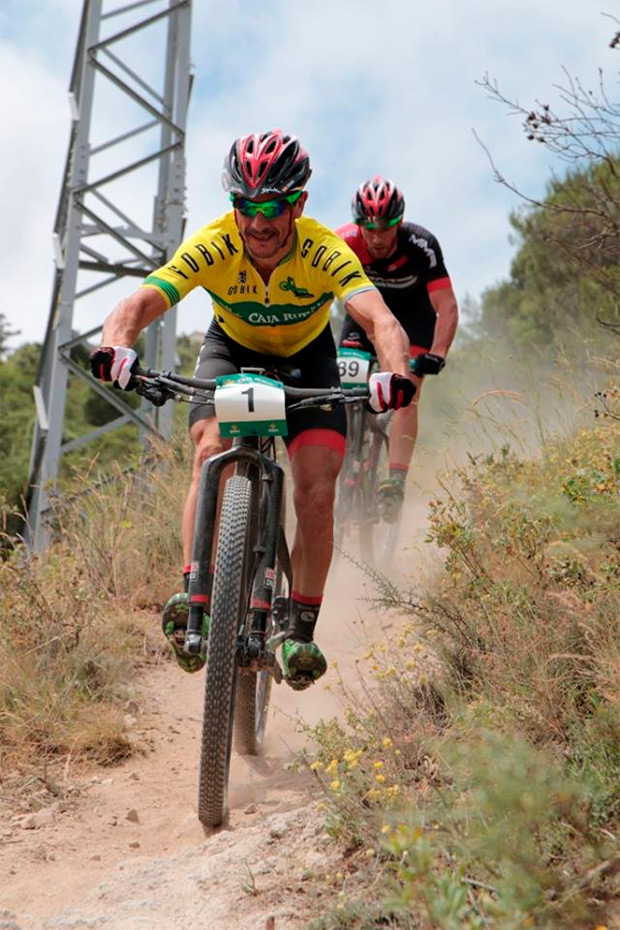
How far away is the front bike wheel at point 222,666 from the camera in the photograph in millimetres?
3957

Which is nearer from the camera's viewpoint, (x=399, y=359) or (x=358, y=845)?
(x=358, y=845)

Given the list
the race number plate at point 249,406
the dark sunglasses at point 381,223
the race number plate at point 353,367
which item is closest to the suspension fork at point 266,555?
the race number plate at point 249,406

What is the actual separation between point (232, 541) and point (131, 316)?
1.03 metres

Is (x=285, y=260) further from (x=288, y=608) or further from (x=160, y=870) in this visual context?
(x=160, y=870)

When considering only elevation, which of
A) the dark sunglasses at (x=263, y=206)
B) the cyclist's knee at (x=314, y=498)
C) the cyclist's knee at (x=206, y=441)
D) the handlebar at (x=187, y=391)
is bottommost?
the cyclist's knee at (x=314, y=498)

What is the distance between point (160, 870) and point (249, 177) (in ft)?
8.59

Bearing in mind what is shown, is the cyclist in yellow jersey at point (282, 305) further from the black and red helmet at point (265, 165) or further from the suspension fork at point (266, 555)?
the suspension fork at point (266, 555)

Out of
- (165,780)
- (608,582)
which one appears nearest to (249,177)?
(608,582)

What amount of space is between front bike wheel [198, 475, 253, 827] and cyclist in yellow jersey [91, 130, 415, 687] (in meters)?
0.32

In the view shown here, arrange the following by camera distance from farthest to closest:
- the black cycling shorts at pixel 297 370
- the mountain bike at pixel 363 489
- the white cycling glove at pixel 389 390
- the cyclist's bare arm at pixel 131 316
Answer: the mountain bike at pixel 363 489, the black cycling shorts at pixel 297 370, the cyclist's bare arm at pixel 131 316, the white cycling glove at pixel 389 390

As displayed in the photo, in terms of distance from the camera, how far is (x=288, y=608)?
4.82 meters

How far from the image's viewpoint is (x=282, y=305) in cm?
485

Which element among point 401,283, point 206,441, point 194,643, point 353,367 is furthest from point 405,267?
point 194,643

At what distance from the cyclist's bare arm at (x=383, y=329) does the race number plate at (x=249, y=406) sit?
20.3 inches
